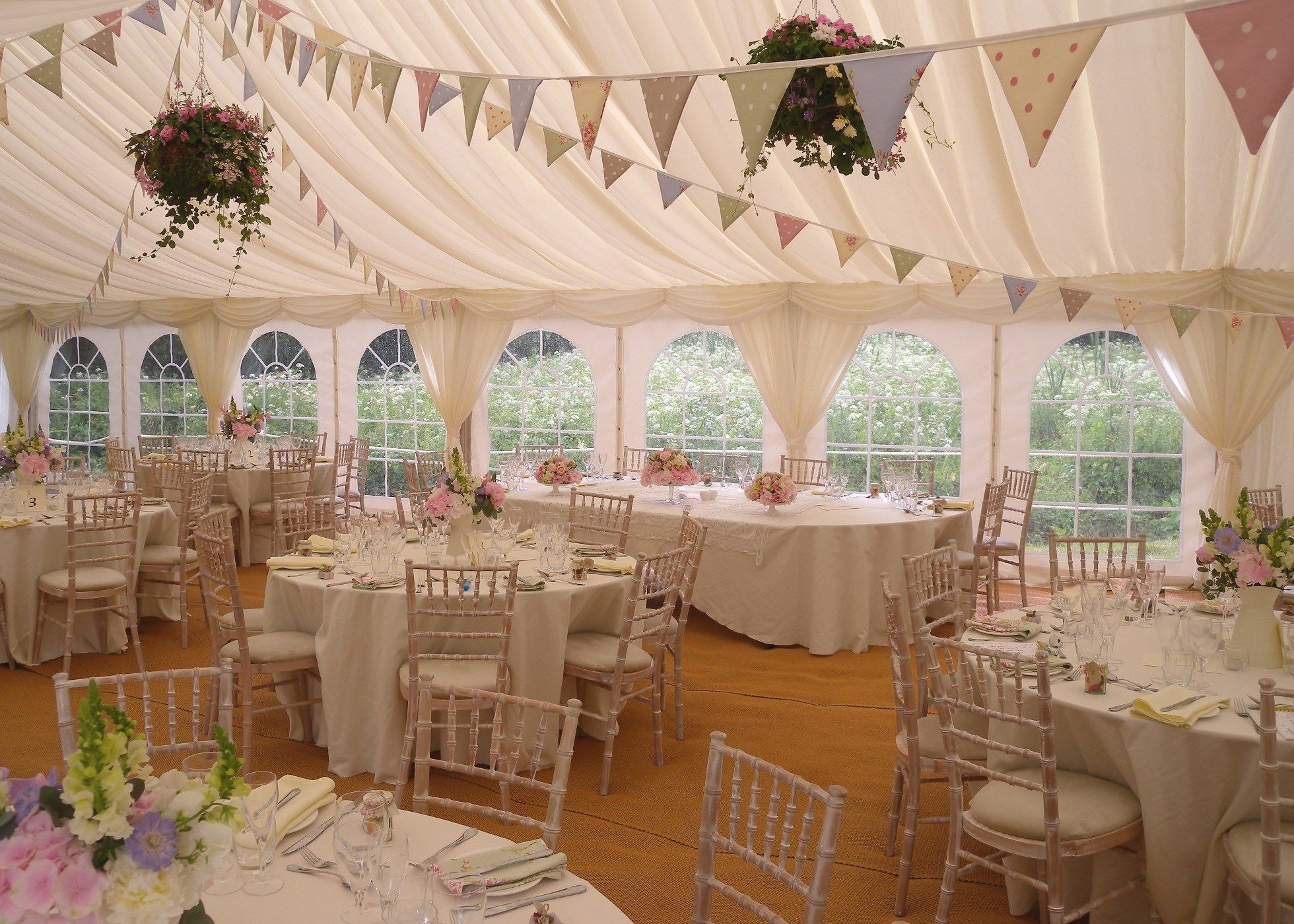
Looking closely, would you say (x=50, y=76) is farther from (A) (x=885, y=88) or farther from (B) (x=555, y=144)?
(A) (x=885, y=88)

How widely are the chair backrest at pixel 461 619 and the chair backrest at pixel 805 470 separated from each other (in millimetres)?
4652

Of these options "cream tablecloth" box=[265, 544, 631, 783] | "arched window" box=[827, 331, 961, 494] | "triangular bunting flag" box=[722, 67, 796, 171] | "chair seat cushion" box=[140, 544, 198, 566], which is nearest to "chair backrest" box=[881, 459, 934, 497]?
"arched window" box=[827, 331, 961, 494]

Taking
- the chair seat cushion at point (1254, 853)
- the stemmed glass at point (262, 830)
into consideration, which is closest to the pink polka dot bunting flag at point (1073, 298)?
the chair seat cushion at point (1254, 853)

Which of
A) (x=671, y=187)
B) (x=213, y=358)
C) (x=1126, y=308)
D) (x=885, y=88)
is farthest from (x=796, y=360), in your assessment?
(x=213, y=358)

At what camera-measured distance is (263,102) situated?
244 inches

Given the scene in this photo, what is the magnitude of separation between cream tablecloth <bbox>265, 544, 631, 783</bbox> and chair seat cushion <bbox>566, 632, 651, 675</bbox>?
0.08m

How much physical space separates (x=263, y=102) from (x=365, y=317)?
5.88m

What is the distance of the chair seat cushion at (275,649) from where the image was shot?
14.7ft

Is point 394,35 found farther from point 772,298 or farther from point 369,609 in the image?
point 772,298

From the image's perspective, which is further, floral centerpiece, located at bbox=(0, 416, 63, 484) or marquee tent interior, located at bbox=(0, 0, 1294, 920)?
floral centerpiece, located at bbox=(0, 416, 63, 484)

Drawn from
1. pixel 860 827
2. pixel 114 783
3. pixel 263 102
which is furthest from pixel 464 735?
pixel 263 102

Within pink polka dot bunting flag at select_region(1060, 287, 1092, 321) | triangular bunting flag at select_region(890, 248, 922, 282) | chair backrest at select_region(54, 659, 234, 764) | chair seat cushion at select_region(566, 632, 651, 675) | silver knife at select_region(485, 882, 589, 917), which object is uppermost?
triangular bunting flag at select_region(890, 248, 922, 282)

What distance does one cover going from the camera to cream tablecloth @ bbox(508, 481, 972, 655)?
657cm

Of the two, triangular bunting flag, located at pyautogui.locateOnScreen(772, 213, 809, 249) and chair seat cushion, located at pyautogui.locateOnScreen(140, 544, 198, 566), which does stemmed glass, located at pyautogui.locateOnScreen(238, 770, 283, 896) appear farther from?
chair seat cushion, located at pyautogui.locateOnScreen(140, 544, 198, 566)
